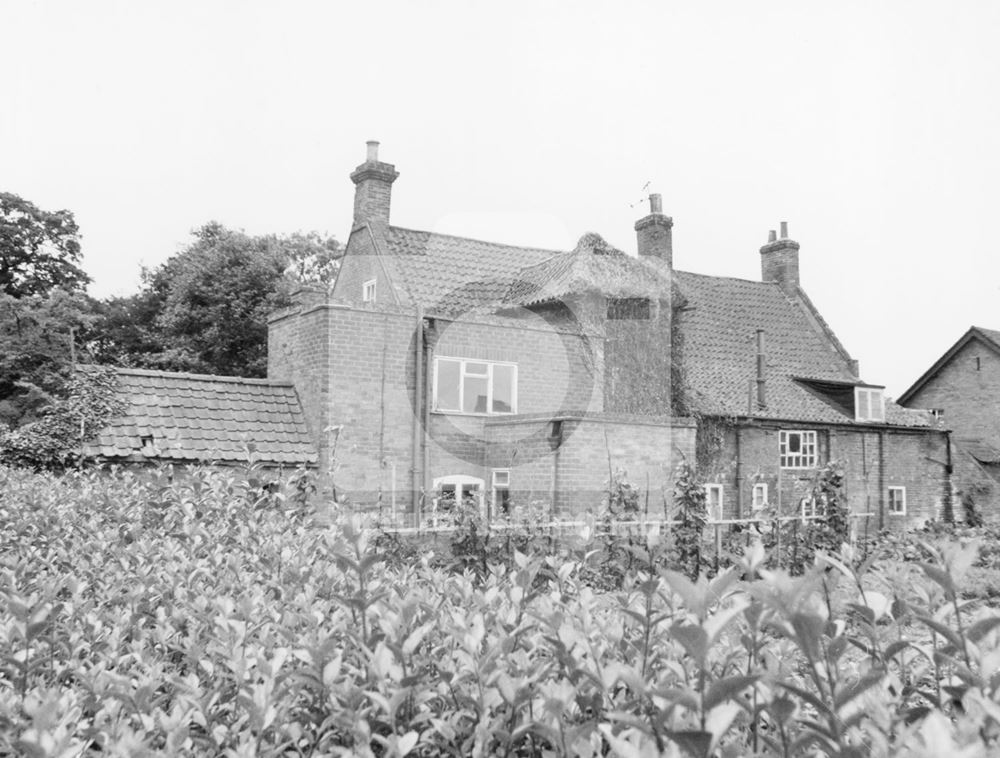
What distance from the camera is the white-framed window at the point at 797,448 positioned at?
1078 inches

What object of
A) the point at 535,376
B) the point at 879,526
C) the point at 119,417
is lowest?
the point at 879,526

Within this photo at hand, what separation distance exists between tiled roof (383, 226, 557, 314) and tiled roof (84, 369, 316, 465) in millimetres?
6112

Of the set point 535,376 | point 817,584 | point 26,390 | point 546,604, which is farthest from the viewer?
point 26,390

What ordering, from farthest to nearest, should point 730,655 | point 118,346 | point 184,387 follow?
point 118,346, point 184,387, point 730,655

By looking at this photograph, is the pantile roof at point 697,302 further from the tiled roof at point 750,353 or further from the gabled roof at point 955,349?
the gabled roof at point 955,349

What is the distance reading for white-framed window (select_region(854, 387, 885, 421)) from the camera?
29.6 metres

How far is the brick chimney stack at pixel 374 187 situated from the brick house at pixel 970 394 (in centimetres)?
2211

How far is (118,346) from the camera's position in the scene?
147ft

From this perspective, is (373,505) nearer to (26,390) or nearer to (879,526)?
(879,526)

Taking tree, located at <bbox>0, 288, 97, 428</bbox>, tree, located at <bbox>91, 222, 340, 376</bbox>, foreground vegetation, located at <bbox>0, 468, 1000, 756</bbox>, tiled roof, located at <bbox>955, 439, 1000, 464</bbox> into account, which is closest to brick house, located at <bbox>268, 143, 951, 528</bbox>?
tiled roof, located at <bbox>955, 439, 1000, 464</bbox>

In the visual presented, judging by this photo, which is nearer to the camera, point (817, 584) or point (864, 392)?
point (817, 584)

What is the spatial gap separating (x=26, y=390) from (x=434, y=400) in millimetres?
21994

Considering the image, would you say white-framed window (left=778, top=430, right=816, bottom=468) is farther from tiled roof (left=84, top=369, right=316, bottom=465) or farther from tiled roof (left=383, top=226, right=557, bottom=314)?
tiled roof (left=84, top=369, right=316, bottom=465)

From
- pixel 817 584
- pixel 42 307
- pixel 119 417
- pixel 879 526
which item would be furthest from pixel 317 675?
pixel 42 307
